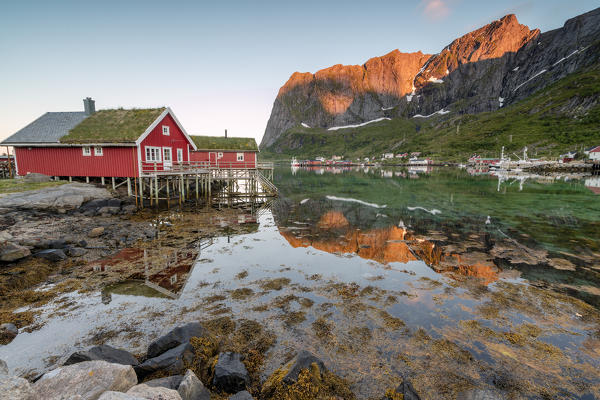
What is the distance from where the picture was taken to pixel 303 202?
31.5 meters

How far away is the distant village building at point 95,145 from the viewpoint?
25734 mm

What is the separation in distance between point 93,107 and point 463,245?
122 feet

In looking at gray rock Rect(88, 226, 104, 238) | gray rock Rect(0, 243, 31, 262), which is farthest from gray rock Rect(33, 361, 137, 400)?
gray rock Rect(88, 226, 104, 238)

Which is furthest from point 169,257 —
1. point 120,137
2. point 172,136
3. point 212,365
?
point 172,136

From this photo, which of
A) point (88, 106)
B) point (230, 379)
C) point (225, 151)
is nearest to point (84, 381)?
point (230, 379)

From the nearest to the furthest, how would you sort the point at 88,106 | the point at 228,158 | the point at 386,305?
the point at 386,305
the point at 88,106
the point at 228,158

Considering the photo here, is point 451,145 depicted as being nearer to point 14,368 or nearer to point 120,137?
point 120,137

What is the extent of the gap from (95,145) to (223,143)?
20494 millimetres

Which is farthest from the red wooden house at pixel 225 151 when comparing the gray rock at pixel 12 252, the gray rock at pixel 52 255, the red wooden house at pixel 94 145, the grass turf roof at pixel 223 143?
the gray rock at pixel 12 252

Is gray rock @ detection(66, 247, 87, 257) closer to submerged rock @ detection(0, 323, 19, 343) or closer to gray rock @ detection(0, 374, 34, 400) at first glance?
submerged rock @ detection(0, 323, 19, 343)

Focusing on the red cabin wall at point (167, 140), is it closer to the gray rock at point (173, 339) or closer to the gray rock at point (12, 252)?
the gray rock at point (12, 252)

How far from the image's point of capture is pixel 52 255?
11.9 meters

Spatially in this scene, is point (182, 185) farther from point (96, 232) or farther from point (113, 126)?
point (96, 232)

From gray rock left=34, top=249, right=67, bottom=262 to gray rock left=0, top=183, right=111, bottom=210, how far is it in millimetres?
9317
